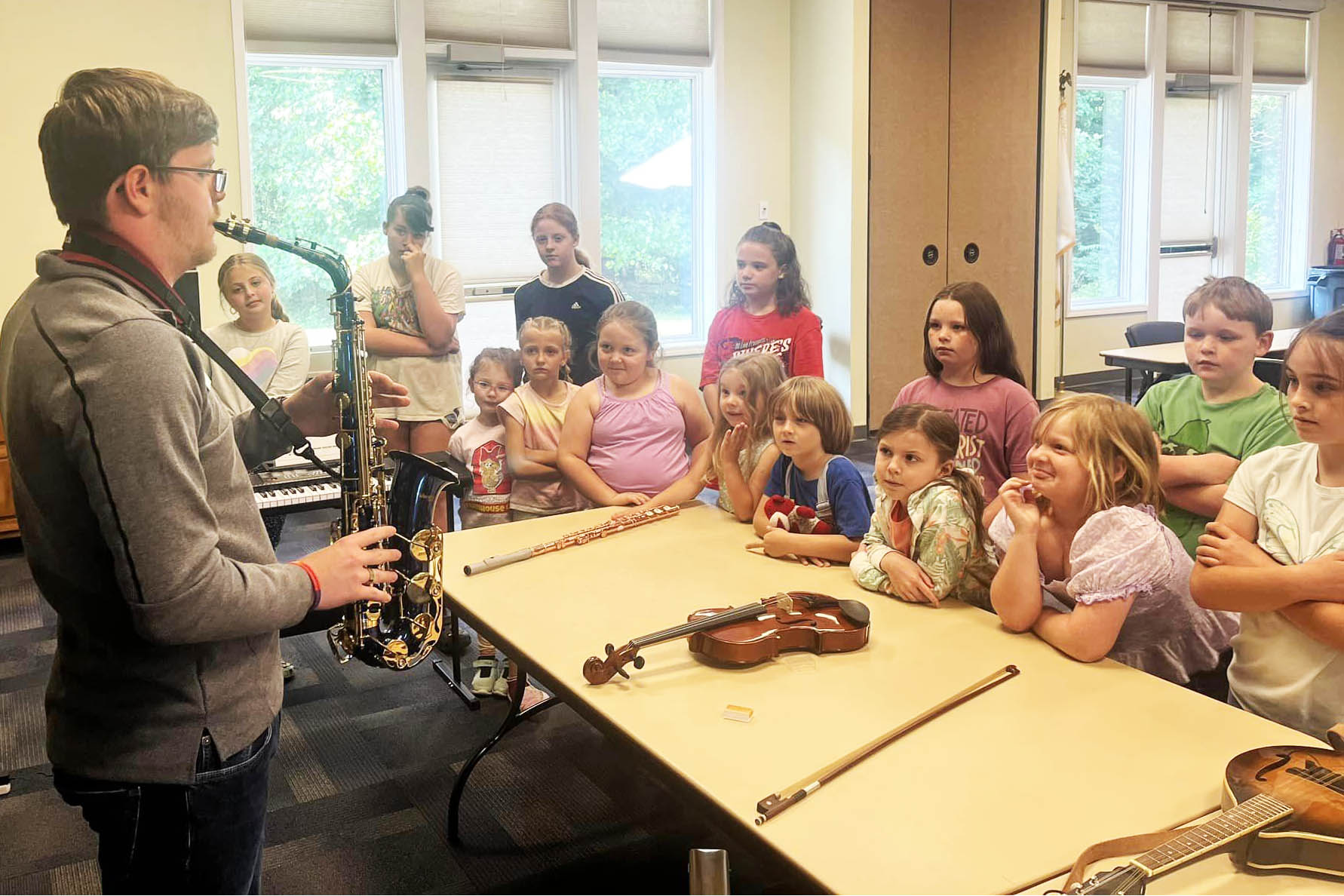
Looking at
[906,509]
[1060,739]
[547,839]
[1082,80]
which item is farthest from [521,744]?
[1082,80]

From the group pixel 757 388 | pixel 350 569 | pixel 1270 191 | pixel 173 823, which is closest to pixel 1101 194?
pixel 1270 191

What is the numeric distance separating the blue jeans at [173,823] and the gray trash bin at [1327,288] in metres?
10.6

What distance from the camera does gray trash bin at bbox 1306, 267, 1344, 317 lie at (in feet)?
32.7

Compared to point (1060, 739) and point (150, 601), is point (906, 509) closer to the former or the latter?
point (1060, 739)

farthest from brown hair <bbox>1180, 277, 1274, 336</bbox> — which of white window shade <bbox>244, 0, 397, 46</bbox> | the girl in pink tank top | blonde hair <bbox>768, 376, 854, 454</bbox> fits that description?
white window shade <bbox>244, 0, 397, 46</bbox>

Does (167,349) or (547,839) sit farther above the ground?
(167,349)

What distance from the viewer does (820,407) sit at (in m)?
2.66

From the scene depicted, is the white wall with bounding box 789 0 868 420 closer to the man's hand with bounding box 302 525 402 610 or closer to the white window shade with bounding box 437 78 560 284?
the white window shade with bounding box 437 78 560 284

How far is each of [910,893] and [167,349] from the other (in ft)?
3.40

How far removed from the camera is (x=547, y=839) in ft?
8.84

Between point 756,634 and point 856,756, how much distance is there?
444 millimetres

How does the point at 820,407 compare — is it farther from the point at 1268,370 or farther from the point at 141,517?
the point at 1268,370

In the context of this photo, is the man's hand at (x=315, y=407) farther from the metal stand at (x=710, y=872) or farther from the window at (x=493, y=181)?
the window at (x=493, y=181)

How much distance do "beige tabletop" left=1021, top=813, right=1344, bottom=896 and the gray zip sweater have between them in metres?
0.97
